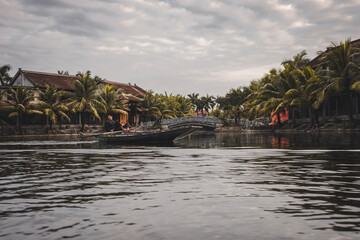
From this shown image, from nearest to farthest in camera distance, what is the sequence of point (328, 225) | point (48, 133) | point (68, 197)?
point (328, 225), point (68, 197), point (48, 133)

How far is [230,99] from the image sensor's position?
63406mm

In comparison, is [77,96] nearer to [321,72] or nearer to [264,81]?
[264,81]

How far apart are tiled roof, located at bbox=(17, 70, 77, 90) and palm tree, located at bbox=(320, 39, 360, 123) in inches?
1137

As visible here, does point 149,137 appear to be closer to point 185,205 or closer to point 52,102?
point 185,205

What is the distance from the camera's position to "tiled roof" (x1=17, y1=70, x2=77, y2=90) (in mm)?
40938

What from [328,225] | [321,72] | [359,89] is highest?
[321,72]

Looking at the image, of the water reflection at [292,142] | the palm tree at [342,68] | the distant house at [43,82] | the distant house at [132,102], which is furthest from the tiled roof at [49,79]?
the palm tree at [342,68]

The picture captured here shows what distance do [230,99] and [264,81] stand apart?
73.1 feet

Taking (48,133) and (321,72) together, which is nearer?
(321,72)

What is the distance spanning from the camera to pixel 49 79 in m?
42.5

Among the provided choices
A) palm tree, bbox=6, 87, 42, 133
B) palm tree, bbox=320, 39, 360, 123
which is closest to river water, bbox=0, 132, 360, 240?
palm tree, bbox=320, 39, 360, 123

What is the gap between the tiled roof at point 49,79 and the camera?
134ft

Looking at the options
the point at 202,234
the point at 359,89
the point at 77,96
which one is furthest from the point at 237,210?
the point at 77,96

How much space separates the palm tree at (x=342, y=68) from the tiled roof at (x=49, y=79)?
28.9 m
